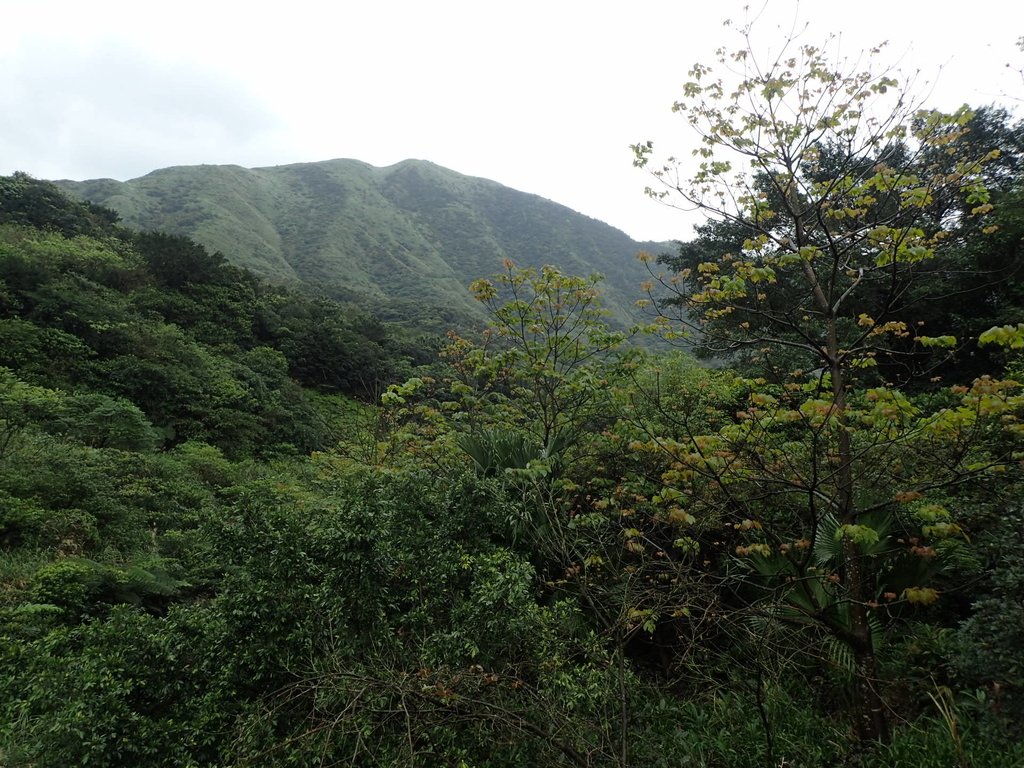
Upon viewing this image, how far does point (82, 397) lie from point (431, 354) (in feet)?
46.5

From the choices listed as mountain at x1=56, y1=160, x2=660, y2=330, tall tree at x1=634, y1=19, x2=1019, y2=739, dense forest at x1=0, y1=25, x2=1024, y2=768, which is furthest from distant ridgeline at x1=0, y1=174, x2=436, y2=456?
mountain at x1=56, y1=160, x2=660, y2=330

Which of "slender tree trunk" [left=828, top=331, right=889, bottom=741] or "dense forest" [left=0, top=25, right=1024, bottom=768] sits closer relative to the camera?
"dense forest" [left=0, top=25, right=1024, bottom=768]

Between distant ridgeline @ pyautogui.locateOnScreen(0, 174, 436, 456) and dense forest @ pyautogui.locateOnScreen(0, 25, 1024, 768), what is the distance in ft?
13.2

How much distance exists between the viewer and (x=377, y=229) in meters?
62.9

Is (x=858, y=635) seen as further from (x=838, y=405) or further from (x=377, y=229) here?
(x=377, y=229)

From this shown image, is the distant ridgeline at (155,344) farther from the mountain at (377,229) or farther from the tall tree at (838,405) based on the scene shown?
the mountain at (377,229)

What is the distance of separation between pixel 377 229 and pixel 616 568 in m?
64.0

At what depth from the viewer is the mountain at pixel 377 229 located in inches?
1750

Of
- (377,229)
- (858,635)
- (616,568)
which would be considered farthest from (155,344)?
(377,229)

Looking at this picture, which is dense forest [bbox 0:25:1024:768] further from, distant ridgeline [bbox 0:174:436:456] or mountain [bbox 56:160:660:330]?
mountain [bbox 56:160:660:330]

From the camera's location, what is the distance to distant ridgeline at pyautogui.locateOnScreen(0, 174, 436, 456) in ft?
36.1

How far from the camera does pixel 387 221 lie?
67375mm

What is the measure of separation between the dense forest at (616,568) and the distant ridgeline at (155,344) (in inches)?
158

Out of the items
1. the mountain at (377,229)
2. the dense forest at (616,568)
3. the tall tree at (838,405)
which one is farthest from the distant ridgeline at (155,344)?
the mountain at (377,229)
